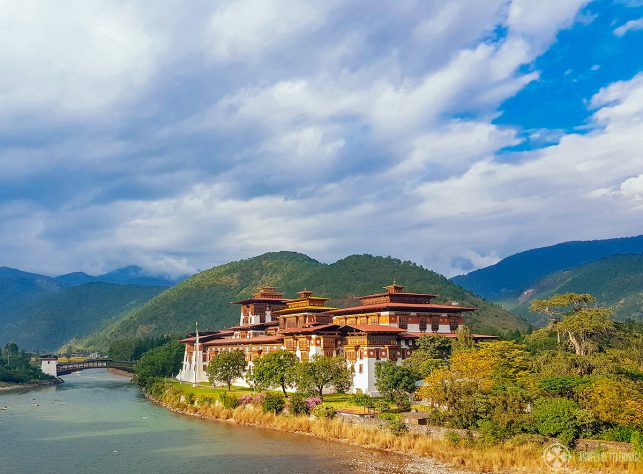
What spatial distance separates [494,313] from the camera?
554ft

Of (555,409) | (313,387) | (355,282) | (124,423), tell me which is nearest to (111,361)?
(355,282)

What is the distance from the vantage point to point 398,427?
171ft

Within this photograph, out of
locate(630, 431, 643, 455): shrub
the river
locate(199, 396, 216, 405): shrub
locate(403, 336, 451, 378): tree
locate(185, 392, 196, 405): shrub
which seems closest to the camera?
locate(630, 431, 643, 455): shrub

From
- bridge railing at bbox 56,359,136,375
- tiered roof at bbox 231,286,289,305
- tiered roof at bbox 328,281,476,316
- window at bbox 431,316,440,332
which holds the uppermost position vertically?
tiered roof at bbox 231,286,289,305

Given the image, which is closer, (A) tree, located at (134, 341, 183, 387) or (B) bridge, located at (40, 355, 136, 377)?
(A) tree, located at (134, 341, 183, 387)

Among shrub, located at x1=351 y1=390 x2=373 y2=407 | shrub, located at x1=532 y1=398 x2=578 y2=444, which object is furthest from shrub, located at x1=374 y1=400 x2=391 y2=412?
shrub, located at x1=532 y1=398 x2=578 y2=444

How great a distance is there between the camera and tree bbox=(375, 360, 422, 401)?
214 feet


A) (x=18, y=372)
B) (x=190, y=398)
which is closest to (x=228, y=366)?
(x=190, y=398)

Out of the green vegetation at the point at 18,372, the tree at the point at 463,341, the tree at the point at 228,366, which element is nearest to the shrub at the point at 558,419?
the tree at the point at 463,341

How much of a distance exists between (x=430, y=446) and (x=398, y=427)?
369 cm

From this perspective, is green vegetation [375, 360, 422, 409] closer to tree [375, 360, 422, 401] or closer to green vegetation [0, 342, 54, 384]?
tree [375, 360, 422, 401]

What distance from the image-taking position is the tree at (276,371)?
73.0m

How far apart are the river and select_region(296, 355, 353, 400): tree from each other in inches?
300

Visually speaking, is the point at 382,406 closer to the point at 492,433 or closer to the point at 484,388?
the point at 484,388
